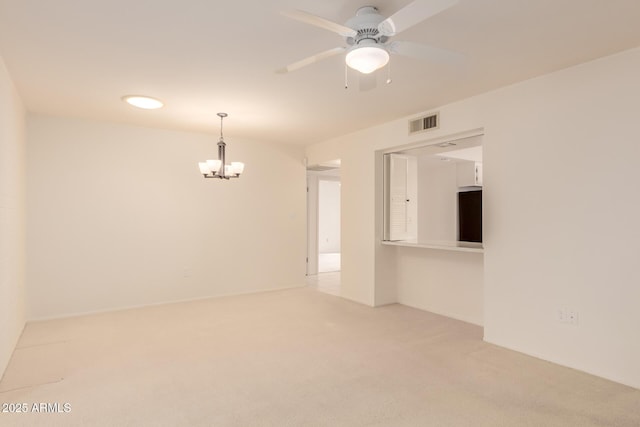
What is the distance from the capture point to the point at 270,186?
5.75 meters

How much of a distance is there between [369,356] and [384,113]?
258cm

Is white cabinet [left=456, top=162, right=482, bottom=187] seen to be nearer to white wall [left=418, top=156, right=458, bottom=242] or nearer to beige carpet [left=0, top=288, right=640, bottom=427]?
white wall [left=418, top=156, right=458, bottom=242]

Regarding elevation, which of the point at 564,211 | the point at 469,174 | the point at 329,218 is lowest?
the point at 329,218

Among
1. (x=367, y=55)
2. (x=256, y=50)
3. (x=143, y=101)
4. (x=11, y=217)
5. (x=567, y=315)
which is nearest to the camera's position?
(x=367, y=55)

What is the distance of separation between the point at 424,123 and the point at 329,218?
7152 mm

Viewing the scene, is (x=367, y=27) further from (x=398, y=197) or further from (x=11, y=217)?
(x=11, y=217)

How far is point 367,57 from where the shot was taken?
1.82 metres

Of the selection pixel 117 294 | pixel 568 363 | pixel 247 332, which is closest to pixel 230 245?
pixel 117 294

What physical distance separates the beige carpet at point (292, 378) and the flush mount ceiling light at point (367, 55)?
6.57 ft

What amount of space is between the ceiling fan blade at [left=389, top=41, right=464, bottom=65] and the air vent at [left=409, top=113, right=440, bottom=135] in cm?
187

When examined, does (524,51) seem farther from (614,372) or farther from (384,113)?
(614,372)

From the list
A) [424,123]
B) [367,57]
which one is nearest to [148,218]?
[424,123]

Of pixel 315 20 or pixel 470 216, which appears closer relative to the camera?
pixel 315 20

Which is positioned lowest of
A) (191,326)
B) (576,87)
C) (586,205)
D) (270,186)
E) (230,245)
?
(191,326)
